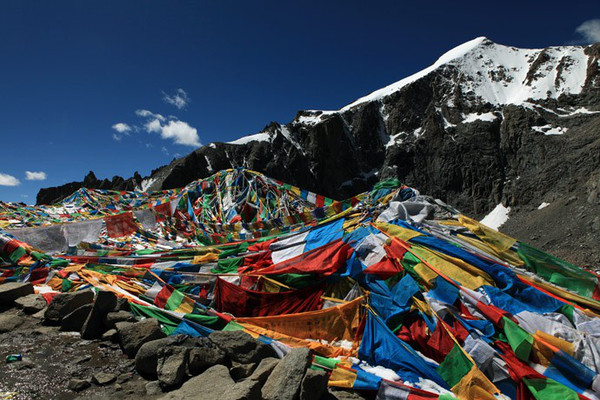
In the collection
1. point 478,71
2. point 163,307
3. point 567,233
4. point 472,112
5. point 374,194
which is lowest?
point 567,233

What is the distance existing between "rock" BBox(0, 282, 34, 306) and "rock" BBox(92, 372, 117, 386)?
10.3ft

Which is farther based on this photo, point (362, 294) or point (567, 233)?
point (567, 233)

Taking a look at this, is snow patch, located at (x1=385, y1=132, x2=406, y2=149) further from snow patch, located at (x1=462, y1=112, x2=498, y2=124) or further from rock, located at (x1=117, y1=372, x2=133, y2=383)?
rock, located at (x1=117, y1=372, x2=133, y2=383)

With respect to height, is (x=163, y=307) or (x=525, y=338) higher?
(x=163, y=307)

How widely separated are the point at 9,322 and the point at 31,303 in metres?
0.56

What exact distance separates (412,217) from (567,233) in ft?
129

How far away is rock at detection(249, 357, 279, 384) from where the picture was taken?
11.5ft

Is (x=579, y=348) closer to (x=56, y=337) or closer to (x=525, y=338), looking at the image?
(x=525, y=338)

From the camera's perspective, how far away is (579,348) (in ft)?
13.8

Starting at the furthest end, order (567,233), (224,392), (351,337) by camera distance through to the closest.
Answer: (567,233), (351,337), (224,392)

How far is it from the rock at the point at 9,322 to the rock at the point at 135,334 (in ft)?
5.42

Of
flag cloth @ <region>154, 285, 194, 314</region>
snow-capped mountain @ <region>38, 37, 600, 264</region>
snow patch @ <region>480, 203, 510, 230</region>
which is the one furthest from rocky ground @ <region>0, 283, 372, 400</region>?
snow patch @ <region>480, 203, 510, 230</region>

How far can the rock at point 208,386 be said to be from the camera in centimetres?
314

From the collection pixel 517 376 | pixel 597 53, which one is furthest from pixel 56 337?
pixel 597 53
